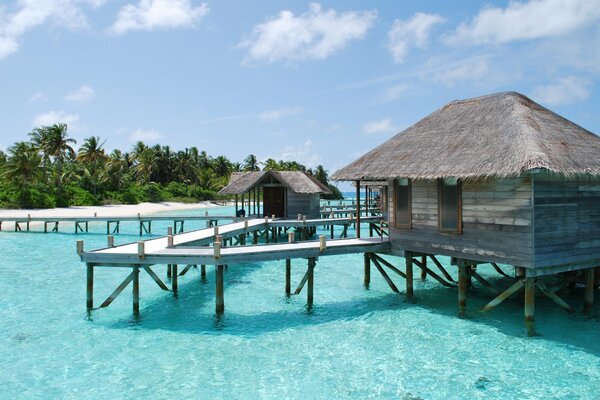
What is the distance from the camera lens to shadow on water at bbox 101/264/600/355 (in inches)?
476

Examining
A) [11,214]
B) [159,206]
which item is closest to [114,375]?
[11,214]

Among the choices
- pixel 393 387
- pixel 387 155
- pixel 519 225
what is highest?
pixel 387 155

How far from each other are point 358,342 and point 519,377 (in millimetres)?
3543

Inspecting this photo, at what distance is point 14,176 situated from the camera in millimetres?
44812

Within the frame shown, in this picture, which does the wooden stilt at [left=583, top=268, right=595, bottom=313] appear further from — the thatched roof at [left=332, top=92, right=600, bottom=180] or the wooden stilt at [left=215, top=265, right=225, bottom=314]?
the wooden stilt at [left=215, top=265, right=225, bottom=314]

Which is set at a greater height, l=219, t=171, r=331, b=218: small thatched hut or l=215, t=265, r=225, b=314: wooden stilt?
l=219, t=171, r=331, b=218: small thatched hut

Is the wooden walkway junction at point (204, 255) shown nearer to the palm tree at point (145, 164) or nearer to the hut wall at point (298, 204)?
the hut wall at point (298, 204)

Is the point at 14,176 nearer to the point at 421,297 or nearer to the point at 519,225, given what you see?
the point at 421,297

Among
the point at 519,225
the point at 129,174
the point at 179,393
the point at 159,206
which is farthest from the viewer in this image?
the point at 129,174

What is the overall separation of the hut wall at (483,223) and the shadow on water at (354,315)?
188 centimetres

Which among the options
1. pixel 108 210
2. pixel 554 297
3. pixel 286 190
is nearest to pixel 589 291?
pixel 554 297

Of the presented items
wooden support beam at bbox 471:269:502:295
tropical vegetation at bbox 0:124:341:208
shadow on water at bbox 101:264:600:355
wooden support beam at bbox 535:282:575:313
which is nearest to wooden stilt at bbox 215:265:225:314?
shadow on water at bbox 101:264:600:355

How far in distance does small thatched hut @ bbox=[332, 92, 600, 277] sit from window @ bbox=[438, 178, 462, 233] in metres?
0.03

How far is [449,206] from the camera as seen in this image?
43.4 feet
